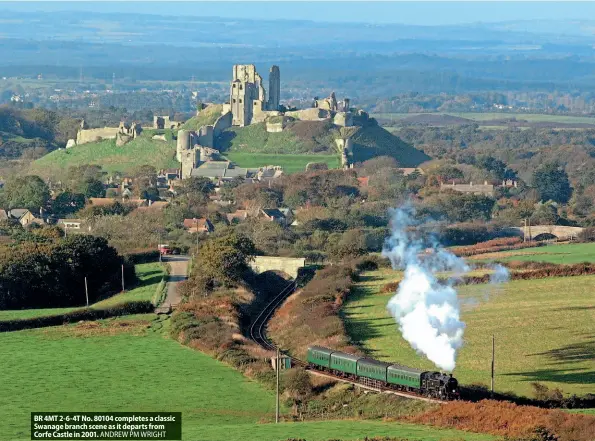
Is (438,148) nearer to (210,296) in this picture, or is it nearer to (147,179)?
(147,179)

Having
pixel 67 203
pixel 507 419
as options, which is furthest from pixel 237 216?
pixel 507 419

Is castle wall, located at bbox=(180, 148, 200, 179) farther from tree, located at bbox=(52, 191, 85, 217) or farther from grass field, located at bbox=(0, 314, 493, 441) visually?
grass field, located at bbox=(0, 314, 493, 441)

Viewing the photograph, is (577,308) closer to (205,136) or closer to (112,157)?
(205,136)

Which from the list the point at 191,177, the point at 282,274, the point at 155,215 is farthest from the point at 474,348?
the point at 191,177

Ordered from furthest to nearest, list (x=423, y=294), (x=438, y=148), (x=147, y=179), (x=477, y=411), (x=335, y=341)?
(x=438, y=148)
(x=147, y=179)
(x=335, y=341)
(x=423, y=294)
(x=477, y=411)

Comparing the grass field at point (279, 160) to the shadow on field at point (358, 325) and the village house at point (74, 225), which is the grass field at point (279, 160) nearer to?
→ the village house at point (74, 225)
